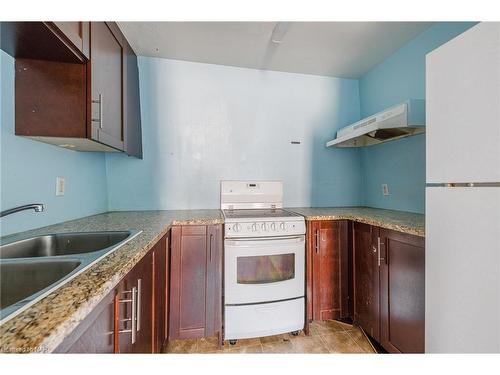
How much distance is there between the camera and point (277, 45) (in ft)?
6.15

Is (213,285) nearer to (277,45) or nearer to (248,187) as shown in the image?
(248,187)

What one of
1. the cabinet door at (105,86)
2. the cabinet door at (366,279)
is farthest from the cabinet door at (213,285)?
the cabinet door at (366,279)

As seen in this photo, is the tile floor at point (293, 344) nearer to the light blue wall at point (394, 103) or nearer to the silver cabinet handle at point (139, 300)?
the silver cabinet handle at point (139, 300)

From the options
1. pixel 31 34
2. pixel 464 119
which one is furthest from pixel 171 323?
pixel 464 119

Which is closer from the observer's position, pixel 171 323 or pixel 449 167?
pixel 449 167

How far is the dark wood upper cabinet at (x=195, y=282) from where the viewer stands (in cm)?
155

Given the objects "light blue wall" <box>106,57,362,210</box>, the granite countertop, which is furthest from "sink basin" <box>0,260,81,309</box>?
"light blue wall" <box>106,57,362,210</box>

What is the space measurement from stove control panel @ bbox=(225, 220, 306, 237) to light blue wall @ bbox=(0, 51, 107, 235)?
1069 mm

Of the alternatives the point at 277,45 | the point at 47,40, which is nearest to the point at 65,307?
the point at 47,40

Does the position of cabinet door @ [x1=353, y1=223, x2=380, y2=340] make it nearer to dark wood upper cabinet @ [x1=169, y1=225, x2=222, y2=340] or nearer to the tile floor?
the tile floor

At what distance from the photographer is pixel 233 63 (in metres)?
2.15
